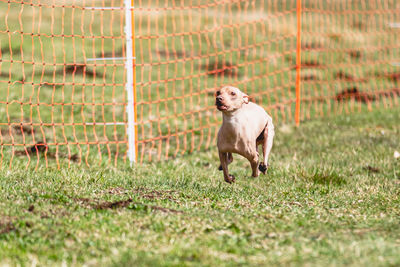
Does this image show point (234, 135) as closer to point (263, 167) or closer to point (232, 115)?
point (232, 115)

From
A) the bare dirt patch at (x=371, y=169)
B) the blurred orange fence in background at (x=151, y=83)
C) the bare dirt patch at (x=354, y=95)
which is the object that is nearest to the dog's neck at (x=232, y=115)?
the blurred orange fence in background at (x=151, y=83)

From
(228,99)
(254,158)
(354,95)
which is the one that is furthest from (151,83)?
(354,95)

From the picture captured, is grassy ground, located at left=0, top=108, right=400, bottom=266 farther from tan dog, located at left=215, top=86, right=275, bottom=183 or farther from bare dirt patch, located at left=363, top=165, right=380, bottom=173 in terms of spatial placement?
tan dog, located at left=215, top=86, right=275, bottom=183

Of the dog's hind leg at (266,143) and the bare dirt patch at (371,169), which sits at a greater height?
the dog's hind leg at (266,143)

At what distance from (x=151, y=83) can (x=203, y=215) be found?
3608 mm

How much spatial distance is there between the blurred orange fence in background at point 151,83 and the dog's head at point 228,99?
229 centimetres

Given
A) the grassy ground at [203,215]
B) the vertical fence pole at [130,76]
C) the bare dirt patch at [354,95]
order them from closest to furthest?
the grassy ground at [203,215], the vertical fence pole at [130,76], the bare dirt patch at [354,95]

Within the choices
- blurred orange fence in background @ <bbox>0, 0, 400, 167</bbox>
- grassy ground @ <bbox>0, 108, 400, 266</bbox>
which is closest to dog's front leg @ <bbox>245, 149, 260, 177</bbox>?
grassy ground @ <bbox>0, 108, 400, 266</bbox>

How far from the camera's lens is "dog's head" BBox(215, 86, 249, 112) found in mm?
5051

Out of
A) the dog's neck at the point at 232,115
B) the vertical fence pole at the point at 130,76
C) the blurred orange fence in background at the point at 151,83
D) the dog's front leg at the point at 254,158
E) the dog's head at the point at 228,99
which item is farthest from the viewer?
the blurred orange fence in background at the point at 151,83

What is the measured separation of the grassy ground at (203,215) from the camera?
4117 millimetres

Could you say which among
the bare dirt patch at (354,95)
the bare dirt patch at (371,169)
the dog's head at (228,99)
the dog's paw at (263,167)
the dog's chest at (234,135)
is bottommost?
the bare dirt patch at (371,169)

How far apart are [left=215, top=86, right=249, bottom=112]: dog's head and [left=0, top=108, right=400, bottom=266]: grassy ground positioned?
0.87 metres

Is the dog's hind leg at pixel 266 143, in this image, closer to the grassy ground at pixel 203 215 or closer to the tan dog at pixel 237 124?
the tan dog at pixel 237 124
